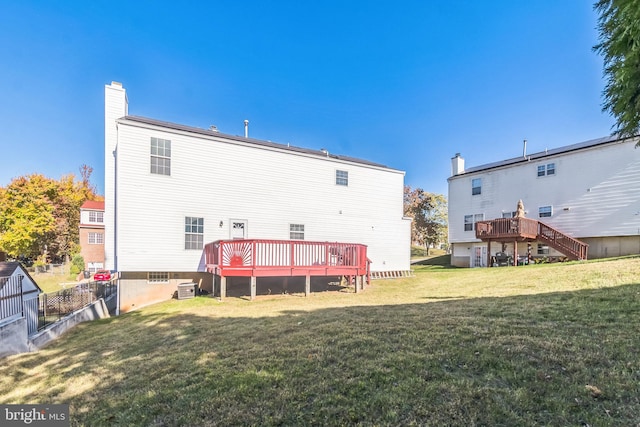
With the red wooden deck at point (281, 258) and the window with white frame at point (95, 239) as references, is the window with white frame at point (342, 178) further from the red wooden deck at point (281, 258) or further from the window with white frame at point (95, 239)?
the window with white frame at point (95, 239)

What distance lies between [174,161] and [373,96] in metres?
15.7

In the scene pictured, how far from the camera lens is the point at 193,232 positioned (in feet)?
40.9

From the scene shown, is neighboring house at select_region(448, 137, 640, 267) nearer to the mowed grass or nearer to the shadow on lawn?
the mowed grass

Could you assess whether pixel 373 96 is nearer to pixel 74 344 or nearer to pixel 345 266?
pixel 345 266

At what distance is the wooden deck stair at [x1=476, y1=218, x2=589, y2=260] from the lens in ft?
53.4

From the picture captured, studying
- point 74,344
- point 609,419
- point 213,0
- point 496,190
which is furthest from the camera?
point 496,190

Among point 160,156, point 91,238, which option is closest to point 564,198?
point 160,156

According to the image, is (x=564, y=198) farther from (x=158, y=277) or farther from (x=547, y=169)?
(x=158, y=277)

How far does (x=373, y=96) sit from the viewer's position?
73.3 feet

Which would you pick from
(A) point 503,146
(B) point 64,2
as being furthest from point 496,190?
(B) point 64,2

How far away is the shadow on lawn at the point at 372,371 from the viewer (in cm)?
270

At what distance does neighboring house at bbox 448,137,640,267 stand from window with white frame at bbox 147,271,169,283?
57.3 feet

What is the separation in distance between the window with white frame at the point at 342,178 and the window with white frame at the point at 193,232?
22.8 feet

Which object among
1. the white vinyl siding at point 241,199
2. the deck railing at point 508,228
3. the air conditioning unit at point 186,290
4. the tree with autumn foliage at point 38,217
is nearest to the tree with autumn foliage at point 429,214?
the deck railing at point 508,228
